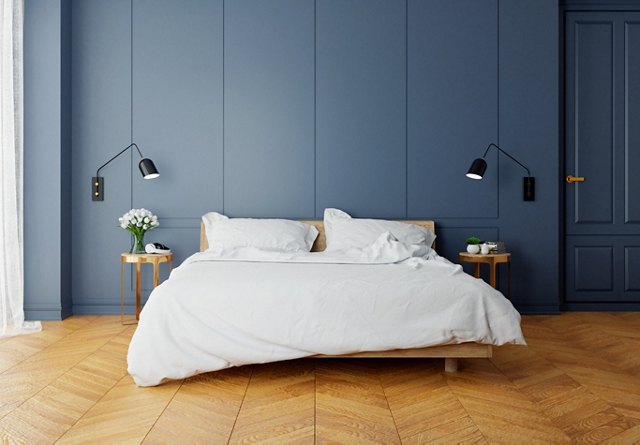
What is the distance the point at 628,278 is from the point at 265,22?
13.0 feet

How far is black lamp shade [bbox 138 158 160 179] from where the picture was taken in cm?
416

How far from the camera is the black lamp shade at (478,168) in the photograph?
4.16 metres

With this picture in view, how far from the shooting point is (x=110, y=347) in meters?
3.38

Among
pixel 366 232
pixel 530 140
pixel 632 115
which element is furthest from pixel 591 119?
pixel 366 232

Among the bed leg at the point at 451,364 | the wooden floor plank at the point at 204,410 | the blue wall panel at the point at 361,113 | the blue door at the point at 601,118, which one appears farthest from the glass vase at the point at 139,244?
the blue door at the point at 601,118

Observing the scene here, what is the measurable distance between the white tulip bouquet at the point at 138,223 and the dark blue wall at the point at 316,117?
312 mm

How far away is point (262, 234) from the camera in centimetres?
405

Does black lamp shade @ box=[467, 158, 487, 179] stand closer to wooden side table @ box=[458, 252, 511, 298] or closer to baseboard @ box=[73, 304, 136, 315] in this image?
wooden side table @ box=[458, 252, 511, 298]

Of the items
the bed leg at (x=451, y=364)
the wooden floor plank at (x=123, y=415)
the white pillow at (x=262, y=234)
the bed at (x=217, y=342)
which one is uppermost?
the white pillow at (x=262, y=234)

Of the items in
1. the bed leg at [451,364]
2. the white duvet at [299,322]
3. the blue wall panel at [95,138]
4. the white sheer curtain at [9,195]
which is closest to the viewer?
the white duvet at [299,322]

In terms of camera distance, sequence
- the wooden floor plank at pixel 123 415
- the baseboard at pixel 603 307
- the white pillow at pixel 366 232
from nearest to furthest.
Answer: the wooden floor plank at pixel 123 415 < the white pillow at pixel 366 232 < the baseboard at pixel 603 307

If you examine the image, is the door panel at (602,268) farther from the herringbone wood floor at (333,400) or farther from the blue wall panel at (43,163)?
the blue wall panel at (43,163)

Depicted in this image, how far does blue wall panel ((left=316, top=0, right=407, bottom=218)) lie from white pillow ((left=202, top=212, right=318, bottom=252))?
1.30 ft

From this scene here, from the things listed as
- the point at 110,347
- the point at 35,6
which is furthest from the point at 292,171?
the point at 35,6
